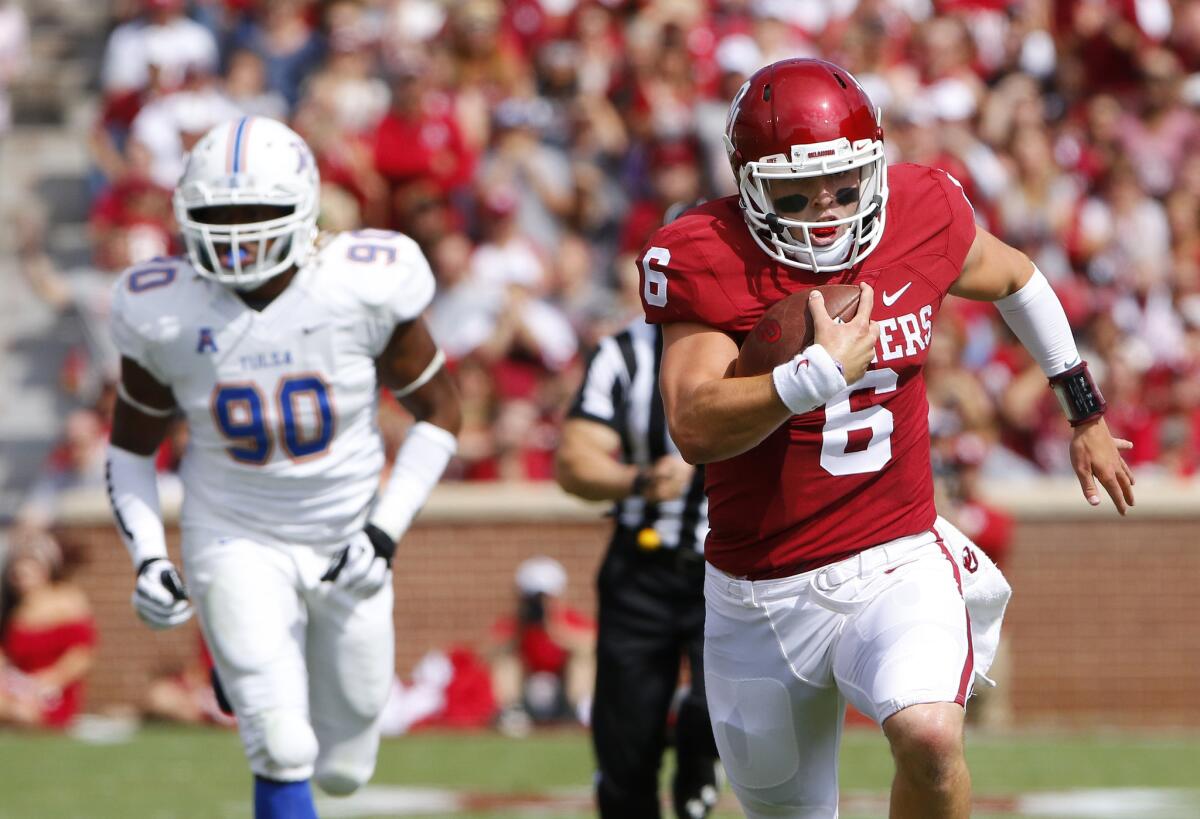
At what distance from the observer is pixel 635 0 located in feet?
41.6

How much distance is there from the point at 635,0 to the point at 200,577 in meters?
8.28

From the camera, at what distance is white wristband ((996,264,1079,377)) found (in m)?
4.49

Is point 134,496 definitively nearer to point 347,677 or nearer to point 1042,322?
point 347,677

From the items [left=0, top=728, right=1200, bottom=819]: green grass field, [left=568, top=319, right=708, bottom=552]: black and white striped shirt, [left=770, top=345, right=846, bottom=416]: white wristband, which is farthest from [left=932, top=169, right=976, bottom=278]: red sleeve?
[left=0, top=728, right=1200, bottom=819]: green grass field

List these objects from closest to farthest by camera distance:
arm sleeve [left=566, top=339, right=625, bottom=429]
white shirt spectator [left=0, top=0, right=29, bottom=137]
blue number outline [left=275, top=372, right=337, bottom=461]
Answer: blue number outline [left=275, top=372, right=337, bottom=461] < arm sleeve [left=566, top=339, right=625, bottom=429] < white shirt spectator [left=0, top=0, right=29, bottom=137]

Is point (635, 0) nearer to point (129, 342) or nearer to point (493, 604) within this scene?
point (493, 604)

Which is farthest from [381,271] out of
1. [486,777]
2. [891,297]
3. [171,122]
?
[171,122]

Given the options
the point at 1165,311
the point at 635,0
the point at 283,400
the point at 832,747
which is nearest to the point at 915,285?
the point at 832,747

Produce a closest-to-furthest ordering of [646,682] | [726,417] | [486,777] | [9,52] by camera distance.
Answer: [726,417]
[646,682]
[486,777]
[9,52]

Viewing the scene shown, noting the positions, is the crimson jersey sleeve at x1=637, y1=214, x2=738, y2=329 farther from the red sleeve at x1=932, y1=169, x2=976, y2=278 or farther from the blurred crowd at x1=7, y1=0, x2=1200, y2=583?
the blurred crowd at x1=7, y1=0, x2=1200, y2=583

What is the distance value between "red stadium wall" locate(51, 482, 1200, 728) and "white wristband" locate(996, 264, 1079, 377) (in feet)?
20.7

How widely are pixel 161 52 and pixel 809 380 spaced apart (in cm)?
950

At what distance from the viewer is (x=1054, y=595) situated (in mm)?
10805

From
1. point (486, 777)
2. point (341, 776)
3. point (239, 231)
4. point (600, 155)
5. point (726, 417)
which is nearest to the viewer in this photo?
point (726, 417)
